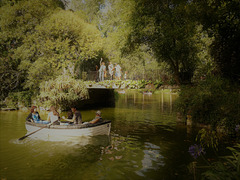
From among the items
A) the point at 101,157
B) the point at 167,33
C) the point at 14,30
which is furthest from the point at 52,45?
the point at 101,157

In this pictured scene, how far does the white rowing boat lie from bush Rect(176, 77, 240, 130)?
6266 mm

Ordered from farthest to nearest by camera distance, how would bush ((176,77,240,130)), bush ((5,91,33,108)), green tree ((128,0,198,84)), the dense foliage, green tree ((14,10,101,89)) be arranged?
1. green tree ((14,10,101,89))
2. bush ((5,91,33,108))
3. the dense foliage
4. green tree ((128,0,198,84))
5. bush ((176,77,240,130))

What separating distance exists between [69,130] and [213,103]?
8.99m

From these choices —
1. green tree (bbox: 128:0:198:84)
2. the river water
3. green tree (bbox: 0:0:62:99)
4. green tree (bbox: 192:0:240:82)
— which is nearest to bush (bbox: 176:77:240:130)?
green tree (bbox: 192:0:240:82)

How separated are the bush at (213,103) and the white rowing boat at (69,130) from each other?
6266 millimetres

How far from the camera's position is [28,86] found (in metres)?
22.4

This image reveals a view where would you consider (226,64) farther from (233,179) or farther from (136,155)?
(233,179)

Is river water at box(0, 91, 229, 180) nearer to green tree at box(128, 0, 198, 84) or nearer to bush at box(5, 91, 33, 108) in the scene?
green tree at box(128, 0, 198, 84)

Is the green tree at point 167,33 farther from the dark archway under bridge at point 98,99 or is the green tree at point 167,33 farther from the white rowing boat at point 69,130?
the dark archway under bridge at point 98,99

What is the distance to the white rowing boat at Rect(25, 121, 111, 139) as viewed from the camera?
11.1 m

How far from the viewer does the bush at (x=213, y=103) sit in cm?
1126

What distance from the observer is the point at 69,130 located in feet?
36.6

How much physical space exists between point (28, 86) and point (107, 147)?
633 inches

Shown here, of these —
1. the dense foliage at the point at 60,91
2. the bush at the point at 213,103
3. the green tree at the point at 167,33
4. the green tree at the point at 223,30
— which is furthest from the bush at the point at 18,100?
the green tree at the point at 223,30
